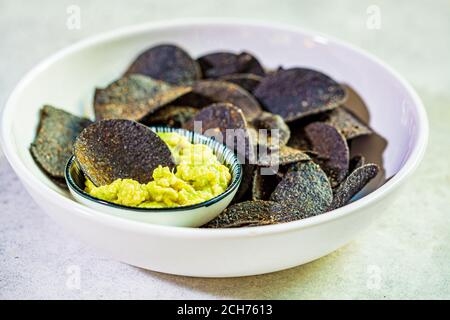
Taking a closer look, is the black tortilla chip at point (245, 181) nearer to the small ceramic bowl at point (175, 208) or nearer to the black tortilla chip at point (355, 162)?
the small ceramic bowl at point (175, 208)

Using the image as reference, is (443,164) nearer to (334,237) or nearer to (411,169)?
(411,169)

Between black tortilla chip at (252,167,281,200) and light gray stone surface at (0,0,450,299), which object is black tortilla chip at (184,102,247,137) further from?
light gray stone surface at (0,0,450,299)

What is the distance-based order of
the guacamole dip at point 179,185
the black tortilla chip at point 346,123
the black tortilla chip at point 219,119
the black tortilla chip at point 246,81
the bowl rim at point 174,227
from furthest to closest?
1. the black tortilla chip at point 246,81
2. the black tortilla chip at point 346,123
3. the black tortilla chip at point 219,119
4. the guacamole dip at point 179,185
5. the bowl rim at point 174,227

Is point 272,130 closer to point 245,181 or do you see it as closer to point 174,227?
point 245,181

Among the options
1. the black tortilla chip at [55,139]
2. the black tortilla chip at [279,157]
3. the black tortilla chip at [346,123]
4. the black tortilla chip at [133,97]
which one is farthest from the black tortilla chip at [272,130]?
the black tortilla chip at [55,139]

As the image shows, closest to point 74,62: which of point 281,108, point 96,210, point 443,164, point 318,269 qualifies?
point 281,108

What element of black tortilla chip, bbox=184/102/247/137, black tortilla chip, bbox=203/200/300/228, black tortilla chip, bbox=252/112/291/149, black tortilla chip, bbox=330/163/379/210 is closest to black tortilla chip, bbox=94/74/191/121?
black tortilla chip, bbox=184/102/247/137
